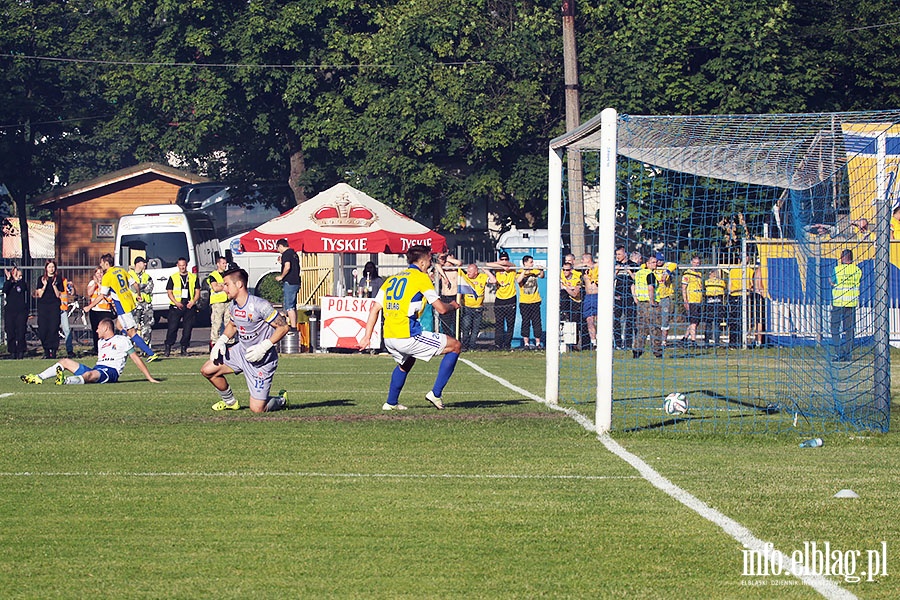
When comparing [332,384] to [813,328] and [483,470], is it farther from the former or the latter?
[483,470]

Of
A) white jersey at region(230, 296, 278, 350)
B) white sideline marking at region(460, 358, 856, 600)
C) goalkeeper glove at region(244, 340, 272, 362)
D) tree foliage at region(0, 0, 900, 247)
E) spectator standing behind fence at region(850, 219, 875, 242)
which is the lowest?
white sideline marking at region(460, 358, 856, 600)

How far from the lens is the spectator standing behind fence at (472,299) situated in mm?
24656

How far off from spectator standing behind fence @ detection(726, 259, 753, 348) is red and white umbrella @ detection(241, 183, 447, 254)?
6.59 m

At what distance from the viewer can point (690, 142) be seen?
13.9m

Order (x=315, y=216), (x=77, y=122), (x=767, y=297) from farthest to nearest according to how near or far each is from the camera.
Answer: (x=77, y=122) < (x=315, y=216) < (x=767, y=297)

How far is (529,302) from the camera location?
24.6 metres

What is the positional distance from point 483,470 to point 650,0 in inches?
1145

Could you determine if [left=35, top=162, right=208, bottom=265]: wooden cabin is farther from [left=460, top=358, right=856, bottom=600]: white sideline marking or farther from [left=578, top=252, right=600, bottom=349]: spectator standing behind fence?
[left=460, top=358, right=856, bottom=600]: white sideline marking

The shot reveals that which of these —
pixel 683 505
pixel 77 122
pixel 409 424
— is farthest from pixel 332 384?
pixel 77 122

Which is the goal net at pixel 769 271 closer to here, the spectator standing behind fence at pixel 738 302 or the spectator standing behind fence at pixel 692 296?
the spectator standing behind fence at pixel 738 302

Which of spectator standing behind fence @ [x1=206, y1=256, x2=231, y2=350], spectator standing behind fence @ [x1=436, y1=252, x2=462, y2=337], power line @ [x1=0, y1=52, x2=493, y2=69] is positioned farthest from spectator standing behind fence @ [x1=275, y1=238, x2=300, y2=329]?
power line @ [x1=0, y1=52, x2=493, y2=69]

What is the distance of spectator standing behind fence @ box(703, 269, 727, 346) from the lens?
70.6ft

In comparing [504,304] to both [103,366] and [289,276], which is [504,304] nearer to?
[289,276]

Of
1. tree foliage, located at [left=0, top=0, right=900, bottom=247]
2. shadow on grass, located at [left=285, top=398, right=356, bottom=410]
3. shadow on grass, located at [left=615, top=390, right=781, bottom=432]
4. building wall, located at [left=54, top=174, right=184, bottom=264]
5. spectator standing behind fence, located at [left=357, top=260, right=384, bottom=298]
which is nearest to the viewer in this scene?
shadow on grass, located at [left=615, top=390, right=781, bottom=432]
